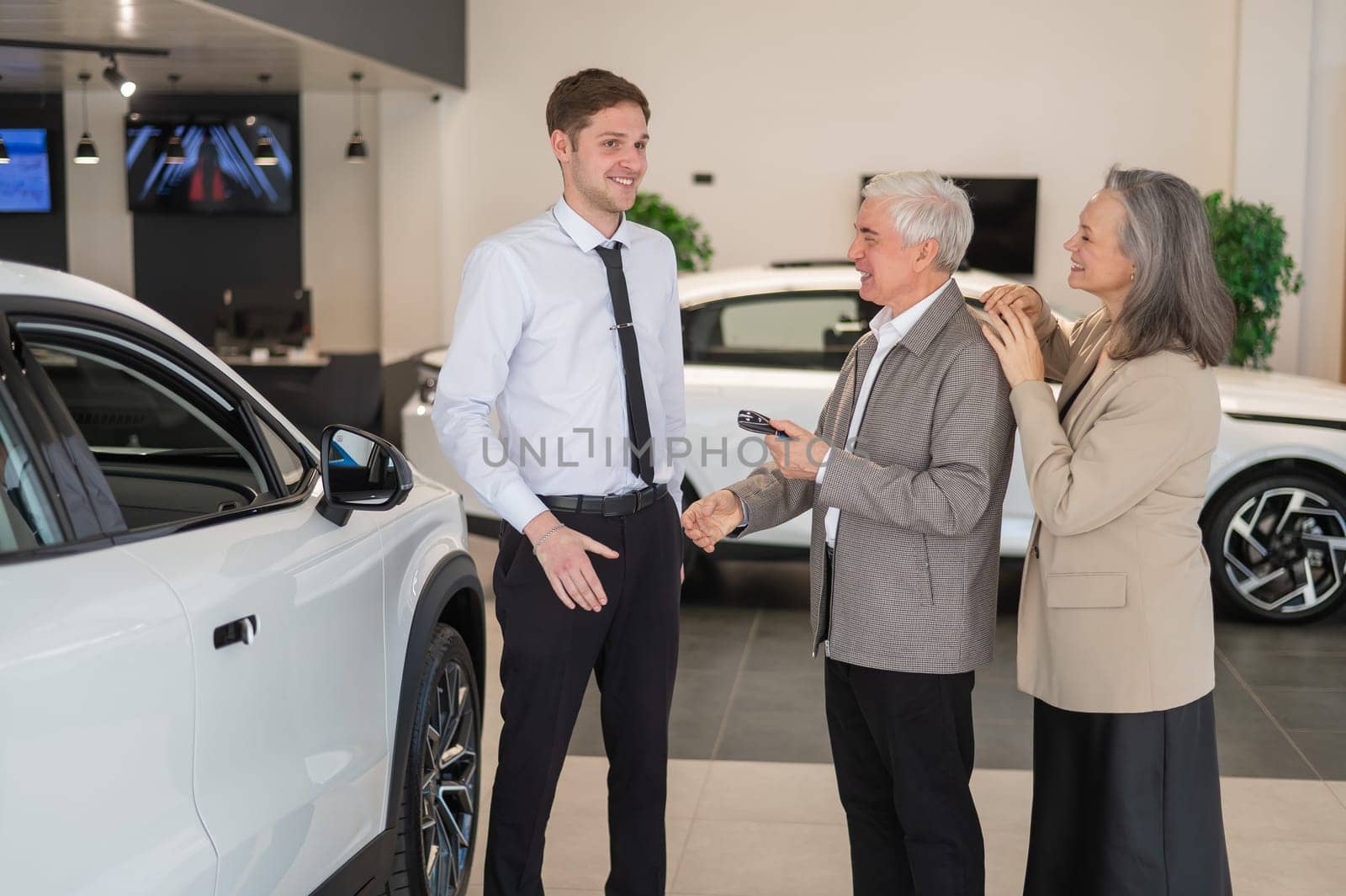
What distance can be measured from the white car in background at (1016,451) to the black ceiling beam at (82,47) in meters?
4.97

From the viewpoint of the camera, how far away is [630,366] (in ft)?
8.59

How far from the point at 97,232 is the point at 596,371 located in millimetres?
11918

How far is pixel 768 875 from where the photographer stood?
3.33 meters

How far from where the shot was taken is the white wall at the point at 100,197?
12.9 m

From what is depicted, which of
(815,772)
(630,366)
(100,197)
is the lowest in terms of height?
(815,772)

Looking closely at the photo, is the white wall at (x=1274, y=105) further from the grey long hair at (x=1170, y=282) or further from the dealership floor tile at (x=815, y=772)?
the grey long hair at (x=1170, y=282)

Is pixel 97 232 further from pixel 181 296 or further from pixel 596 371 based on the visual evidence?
pixel 596 371

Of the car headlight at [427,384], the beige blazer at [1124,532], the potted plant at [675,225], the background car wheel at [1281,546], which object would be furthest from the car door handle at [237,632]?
the potted plant at [675,225]

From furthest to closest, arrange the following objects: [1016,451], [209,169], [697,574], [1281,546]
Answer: [209,169]
[697,574]
[1281,546]
[1016,451]

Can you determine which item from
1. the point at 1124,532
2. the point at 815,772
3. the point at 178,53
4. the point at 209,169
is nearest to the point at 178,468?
the point at 1124,532

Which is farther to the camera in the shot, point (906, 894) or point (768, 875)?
point (768, 875)

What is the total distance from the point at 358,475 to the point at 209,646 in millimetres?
599

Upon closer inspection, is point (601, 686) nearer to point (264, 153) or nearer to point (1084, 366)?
point (1084, 366)

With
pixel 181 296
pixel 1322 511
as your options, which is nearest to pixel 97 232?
pixel 181 296
